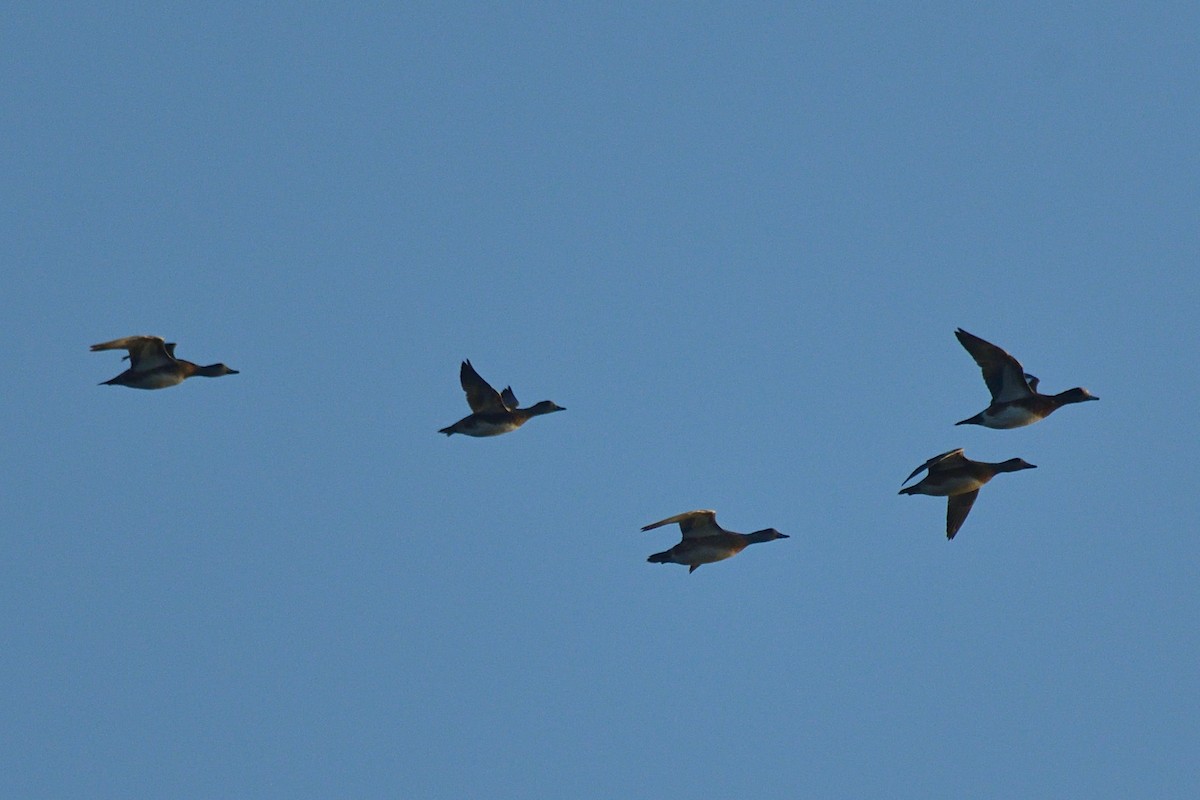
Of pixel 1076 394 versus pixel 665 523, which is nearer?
pixel 665 523

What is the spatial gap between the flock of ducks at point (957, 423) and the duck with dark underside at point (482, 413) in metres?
4.87

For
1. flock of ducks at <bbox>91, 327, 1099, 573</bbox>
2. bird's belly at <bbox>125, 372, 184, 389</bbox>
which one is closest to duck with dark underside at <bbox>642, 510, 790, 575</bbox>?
flock of ducks at <bbox>91, 327, 1099, 573</bbox>

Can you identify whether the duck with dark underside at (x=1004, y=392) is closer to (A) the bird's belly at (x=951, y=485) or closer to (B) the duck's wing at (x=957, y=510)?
(A) the bird's belly at (x=951, y=485)

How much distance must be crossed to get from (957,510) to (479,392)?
9.50 meters

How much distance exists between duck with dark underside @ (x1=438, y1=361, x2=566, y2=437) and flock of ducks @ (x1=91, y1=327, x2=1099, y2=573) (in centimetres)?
487

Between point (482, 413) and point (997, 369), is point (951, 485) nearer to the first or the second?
point (997, 369)

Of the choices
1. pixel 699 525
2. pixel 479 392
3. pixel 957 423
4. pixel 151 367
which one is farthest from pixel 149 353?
pixel 957 423

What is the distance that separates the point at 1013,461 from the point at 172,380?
51.5ft

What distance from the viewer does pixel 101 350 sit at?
2995cm

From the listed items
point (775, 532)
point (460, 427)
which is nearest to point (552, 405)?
point (460, 427)

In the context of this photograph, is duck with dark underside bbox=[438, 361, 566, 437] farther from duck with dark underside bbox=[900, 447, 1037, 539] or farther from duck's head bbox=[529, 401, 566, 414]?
duck with dark underside bbox=[900, 447, 1037, 539]

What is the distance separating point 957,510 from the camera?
107ft

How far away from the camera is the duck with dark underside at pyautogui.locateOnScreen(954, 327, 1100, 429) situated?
30.7m

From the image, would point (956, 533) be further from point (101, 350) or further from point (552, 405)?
point (101, 350)
